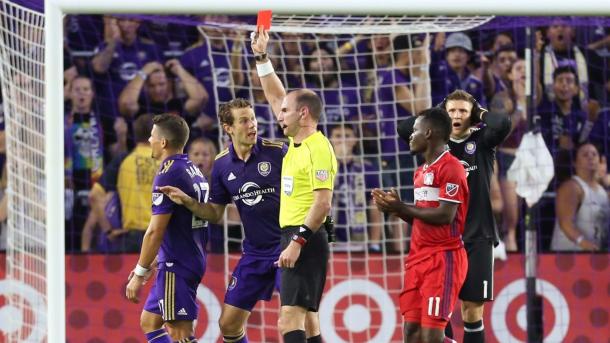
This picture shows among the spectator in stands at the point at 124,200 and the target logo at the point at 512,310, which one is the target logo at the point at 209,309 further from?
the target logo at the point at 512,310

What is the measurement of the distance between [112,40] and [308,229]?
5.21 meters

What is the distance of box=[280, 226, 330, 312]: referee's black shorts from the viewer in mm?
8125

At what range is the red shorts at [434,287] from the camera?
8.06 metres

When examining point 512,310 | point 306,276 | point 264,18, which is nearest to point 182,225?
point 306,276

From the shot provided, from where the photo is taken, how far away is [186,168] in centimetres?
862

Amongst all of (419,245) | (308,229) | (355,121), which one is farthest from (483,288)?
(355,121)

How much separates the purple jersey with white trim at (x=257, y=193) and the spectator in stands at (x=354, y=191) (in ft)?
9.30

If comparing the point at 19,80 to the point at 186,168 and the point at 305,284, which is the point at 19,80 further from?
the point at 305,284

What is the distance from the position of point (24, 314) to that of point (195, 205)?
3331 millimetres

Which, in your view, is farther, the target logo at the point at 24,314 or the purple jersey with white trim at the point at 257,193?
the target logo at the point at 24,314

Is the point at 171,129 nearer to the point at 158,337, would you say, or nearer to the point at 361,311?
the point at 158,337

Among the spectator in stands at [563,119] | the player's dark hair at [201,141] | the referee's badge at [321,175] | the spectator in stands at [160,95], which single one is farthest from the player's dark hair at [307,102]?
the spectator in stands at [563,119]

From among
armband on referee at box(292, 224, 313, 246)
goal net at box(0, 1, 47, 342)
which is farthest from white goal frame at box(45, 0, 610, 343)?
goal net at box(0, 1, 47, 342)

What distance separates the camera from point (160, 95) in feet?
40.5
